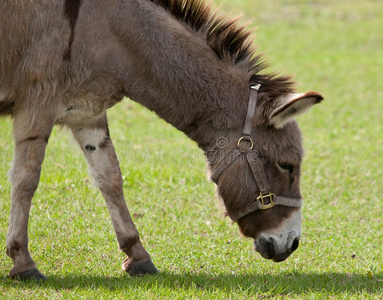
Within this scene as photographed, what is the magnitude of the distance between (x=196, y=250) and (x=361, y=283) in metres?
1.45

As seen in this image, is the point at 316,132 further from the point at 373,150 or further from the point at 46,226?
the point at 46,226

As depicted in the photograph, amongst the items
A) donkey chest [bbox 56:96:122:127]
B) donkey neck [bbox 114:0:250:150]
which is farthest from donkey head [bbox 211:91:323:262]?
donkey chest [bbox 56:96:122:127]

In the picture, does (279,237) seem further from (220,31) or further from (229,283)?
(220,31)

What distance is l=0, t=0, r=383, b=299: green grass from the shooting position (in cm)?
452

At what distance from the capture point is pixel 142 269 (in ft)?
15.9

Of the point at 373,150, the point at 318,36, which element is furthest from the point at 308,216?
the point at 318,36

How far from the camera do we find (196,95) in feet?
15.4

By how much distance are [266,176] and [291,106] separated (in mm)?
Result: 608

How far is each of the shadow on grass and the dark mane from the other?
60.4 inches

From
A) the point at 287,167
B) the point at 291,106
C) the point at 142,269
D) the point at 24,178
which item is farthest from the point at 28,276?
the point at 291,106

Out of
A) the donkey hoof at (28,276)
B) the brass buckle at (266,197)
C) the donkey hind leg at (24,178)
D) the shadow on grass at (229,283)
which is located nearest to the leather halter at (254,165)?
the brass buckle at (266,197)

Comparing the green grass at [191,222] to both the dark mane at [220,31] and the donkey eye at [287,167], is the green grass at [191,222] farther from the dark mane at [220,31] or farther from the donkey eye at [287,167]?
the dark mane at [220,31]

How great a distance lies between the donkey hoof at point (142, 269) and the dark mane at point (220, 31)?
173 cm

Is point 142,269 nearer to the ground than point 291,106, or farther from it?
nearer to the ground
